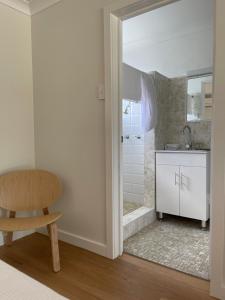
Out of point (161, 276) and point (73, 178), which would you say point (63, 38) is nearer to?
point (73, 178)

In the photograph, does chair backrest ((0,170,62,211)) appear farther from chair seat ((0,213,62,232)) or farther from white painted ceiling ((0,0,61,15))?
white painted ceiling ((0,0,61,15))

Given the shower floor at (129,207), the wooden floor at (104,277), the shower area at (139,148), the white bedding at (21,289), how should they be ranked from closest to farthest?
the white bedding at (21,289)
the wooden floor at (104,277)
the shower area at (139,148)
the shower floor at (129,207)

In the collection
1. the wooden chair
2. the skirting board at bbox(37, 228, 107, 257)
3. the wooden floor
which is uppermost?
the wooden chair

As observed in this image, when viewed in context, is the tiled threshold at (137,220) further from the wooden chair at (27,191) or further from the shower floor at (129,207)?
the wooden chair at (27,191)

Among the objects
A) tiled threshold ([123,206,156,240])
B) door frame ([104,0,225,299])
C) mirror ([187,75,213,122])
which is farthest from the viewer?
mirror ([187,75,213,122])

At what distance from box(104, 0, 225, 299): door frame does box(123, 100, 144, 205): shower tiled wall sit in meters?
1.26

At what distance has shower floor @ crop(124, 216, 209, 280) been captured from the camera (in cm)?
187

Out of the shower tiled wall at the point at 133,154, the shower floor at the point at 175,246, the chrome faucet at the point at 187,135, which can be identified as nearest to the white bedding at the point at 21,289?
the shower floor at the point at 175,246

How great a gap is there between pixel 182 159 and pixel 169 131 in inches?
27.8

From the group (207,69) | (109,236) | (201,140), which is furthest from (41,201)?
(207,69)

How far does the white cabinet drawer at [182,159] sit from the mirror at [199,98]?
2.22 ft

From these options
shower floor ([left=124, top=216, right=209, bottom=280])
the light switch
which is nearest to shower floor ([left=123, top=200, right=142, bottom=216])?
shower floor ([left=124, top=216, right=209, bottom=280])

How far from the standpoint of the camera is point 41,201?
83.7 inches

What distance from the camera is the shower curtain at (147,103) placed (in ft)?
9.11
